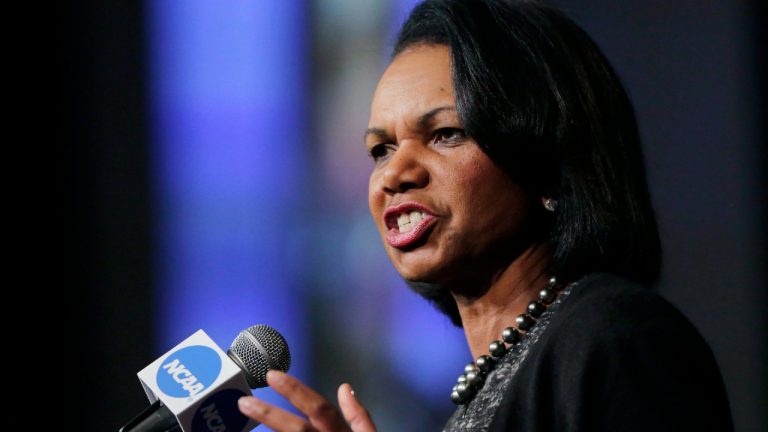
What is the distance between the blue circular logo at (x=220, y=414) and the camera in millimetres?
1237

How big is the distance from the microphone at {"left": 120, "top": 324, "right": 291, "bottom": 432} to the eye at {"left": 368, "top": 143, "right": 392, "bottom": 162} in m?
0.52

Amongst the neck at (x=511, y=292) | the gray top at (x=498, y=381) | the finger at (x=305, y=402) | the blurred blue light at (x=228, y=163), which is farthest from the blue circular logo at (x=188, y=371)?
the blurred blue light at (x=228, y=163)

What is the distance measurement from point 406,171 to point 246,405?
0.51 metres

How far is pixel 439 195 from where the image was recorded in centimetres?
153

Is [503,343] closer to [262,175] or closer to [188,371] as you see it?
[188,371]

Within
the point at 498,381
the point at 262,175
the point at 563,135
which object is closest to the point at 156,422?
the point at 498,381

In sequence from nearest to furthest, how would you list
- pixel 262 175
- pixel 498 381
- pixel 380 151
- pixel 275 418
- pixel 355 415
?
1. pixel 275 418
2. pixel 355 415
3. pixel 498 381
4. pixel 380 151
5. pixel 262 175

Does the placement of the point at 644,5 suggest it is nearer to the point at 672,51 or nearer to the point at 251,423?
the point at 672,51

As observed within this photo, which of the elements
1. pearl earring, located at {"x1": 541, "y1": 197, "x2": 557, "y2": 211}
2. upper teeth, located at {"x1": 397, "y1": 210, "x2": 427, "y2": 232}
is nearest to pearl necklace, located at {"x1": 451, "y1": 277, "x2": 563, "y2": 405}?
pearl earring, located at {"x1": 541, "y1": 197, "x2": 557, "y2": 211}

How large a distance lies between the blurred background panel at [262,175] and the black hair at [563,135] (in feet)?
3.32

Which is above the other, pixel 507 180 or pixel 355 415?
pixel 507 180

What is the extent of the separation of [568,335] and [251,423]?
0.44m

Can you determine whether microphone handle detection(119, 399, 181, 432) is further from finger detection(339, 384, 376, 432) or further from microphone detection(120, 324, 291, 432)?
finger detection(339, 384, 376, 432)

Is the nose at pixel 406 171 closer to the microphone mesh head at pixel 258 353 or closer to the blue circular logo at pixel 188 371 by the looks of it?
the microphone mesh head at pixel 258 353
